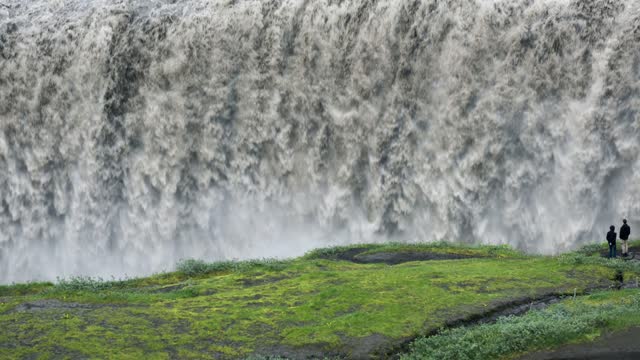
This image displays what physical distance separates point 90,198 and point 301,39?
46.1 feet

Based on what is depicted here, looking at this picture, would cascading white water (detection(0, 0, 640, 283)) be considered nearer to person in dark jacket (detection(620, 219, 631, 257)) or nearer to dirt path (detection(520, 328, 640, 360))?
person in dark jacket (detection(620, 219, 631, 257))

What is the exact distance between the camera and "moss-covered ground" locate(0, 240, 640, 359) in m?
17.0

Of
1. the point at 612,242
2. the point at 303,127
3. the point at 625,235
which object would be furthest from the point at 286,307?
the point at 303,127

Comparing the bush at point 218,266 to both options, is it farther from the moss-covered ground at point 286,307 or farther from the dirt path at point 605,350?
the dirt path at point 605,350

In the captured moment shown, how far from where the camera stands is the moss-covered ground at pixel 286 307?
16969 mm

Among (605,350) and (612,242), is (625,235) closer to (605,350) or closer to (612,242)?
(612,242)

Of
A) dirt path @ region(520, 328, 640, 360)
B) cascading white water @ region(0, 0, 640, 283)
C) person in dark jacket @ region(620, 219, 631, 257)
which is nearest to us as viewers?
dirt path @ region(520, 328, 640, 360)

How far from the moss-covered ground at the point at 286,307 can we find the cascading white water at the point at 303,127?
294 inches

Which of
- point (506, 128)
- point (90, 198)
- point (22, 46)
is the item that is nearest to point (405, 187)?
point (506, 128)

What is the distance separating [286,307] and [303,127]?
18618 mm

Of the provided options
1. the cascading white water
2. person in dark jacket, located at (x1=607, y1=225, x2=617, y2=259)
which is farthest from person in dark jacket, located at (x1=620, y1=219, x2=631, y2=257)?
the cascading white water

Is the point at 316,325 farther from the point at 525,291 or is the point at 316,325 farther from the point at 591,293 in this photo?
the point at 591,293

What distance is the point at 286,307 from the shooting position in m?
19.7

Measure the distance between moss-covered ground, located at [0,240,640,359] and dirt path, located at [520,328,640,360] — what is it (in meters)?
3.28
